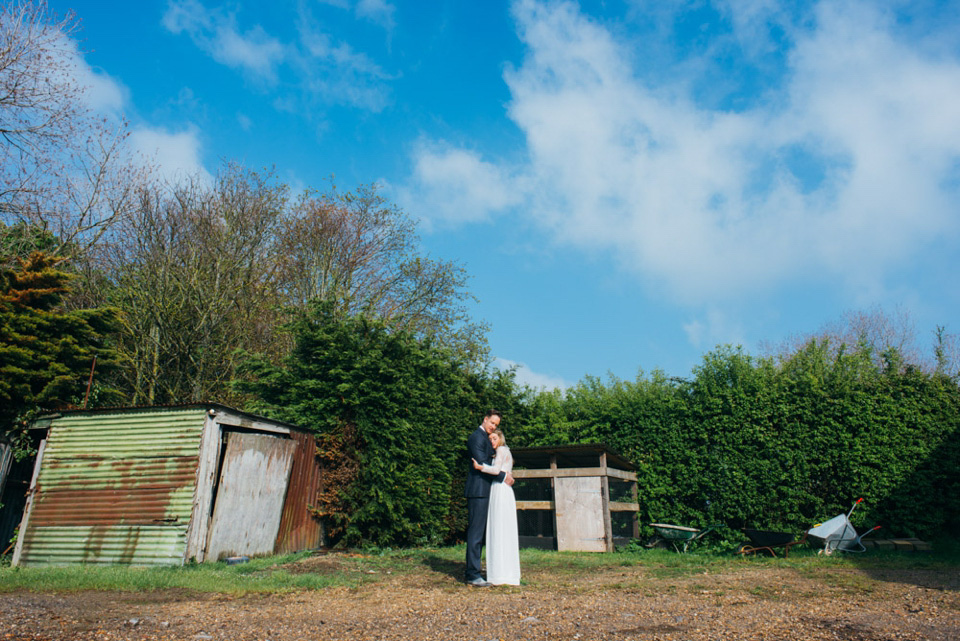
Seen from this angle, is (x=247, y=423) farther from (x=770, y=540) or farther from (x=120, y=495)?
(x=770, y=540)

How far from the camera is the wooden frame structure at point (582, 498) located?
11070 mm

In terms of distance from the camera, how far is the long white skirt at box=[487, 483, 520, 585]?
640 centimetres

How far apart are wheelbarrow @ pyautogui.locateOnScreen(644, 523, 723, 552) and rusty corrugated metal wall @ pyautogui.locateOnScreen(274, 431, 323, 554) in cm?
637

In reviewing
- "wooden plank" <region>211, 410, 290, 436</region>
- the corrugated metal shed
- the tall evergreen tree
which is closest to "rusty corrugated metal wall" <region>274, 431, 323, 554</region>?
"wooden plank" <region>211, 410, 290, 436</region>

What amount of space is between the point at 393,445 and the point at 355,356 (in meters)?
1.62

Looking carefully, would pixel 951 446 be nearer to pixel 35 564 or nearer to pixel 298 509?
pixel 298 509

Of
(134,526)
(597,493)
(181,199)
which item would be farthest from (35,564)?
(181,199)

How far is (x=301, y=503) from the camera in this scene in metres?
9.35

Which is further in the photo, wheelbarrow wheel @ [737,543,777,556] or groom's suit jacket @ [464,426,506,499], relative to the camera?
wheelbarrow wheel @ [737,543,777,556]

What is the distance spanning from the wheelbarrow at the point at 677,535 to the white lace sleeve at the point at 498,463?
5.83 meters

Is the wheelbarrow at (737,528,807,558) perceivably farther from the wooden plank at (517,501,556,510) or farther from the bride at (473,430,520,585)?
the bride at (473,430,520,585)

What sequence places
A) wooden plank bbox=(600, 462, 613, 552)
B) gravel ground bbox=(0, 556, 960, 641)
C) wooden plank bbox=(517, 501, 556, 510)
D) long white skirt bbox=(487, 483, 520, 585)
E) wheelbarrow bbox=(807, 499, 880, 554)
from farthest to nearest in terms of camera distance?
wooden plank bbox=(517, 501, 556, 510), wooden plank bbox=(600, 462, 613, 552), wheelbarrow bbox=(807, 499, 880, 554), long white skirt bbox=(487, 483, 520, 585), gravel ground bbox=(0, 556, 960, 641)

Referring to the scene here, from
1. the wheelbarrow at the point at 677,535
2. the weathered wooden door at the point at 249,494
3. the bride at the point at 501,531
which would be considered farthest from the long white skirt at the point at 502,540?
the wheelbarrow at the point at 677,535

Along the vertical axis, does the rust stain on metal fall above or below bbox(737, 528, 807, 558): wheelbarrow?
above
